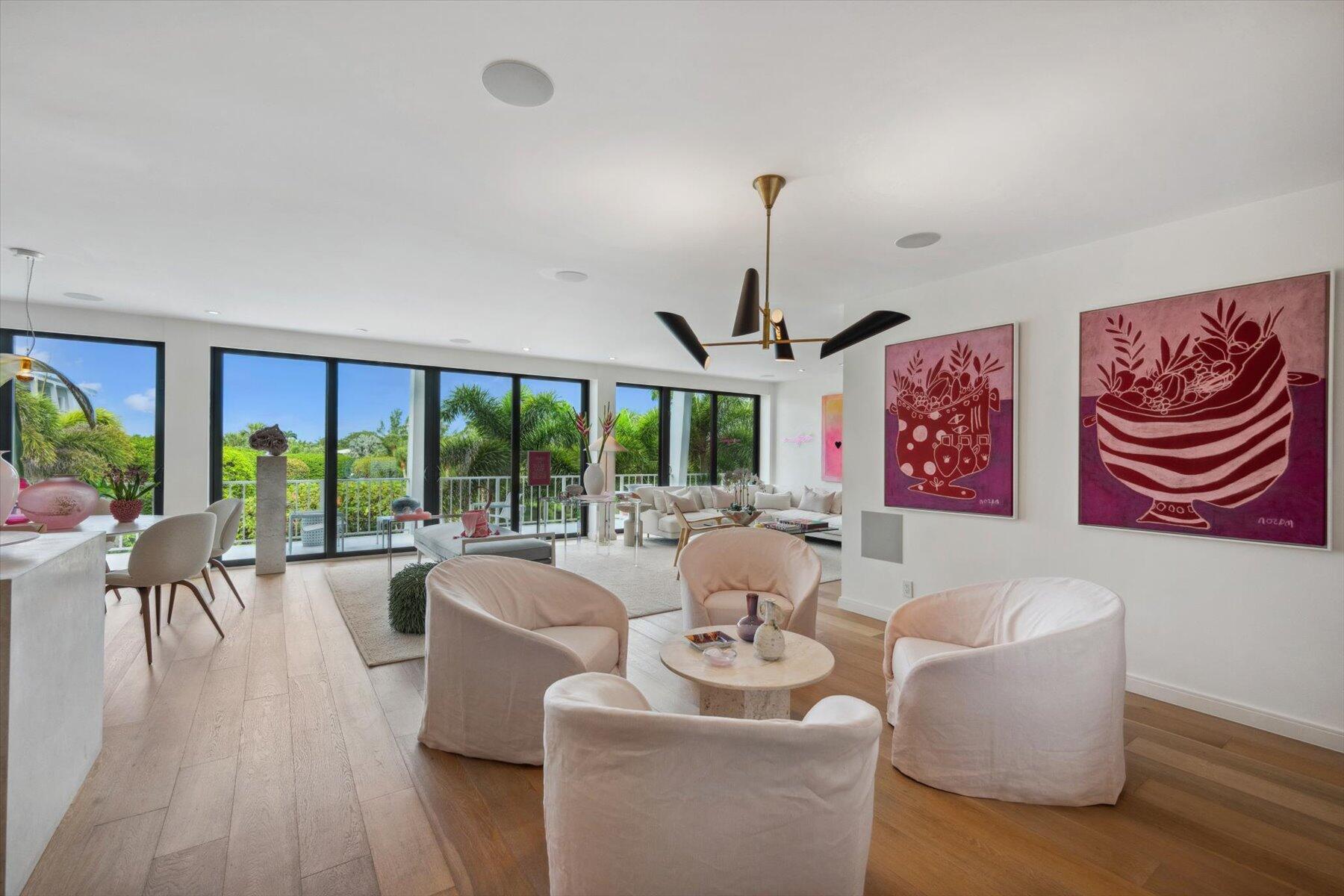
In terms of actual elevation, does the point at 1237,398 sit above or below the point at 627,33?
below

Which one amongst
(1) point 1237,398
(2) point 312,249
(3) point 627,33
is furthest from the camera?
(2) point 312,249

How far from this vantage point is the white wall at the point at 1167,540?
269 cm

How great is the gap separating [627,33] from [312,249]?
9.50ft

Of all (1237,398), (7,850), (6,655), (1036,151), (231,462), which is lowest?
(7,850)

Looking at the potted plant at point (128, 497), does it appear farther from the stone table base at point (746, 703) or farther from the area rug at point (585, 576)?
the stone table base at point (746, 703)

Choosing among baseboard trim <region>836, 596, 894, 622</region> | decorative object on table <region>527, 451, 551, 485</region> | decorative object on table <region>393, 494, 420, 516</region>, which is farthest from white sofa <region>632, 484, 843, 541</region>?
decorative object on table <region>393, 494, 420, 516</region>

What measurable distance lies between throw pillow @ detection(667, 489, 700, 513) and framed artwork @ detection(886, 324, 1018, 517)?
3.94 metres

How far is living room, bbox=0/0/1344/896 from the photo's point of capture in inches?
67.4

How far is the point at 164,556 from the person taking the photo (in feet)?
11.5

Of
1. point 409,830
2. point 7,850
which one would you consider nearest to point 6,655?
point 7,850

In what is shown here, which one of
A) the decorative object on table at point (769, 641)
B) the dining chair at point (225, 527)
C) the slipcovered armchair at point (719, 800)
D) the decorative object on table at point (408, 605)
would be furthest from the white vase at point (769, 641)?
the dining chair at point (225, 527)

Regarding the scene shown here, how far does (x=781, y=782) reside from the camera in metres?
1.28

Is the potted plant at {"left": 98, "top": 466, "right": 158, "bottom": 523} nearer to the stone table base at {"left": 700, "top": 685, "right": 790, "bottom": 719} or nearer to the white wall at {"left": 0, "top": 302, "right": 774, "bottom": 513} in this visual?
the white wall at {"left": 0, "top": 302, "right": 774, "bottom": 513}

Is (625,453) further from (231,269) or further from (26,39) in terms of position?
(26,39)
